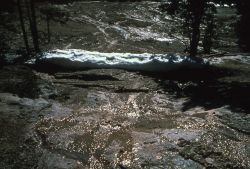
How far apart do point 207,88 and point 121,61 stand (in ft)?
11.0

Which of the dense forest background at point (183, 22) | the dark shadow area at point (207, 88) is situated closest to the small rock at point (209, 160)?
the dark shadow area at point (207, 88)

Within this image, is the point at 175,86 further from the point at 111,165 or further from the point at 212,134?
the point at 111,165

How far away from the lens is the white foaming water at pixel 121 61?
1204cm

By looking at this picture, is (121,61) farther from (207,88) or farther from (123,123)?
(123,123)

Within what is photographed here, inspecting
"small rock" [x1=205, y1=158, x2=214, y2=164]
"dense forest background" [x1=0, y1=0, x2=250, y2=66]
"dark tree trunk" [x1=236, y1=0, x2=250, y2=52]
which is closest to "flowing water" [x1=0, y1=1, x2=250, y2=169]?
"small rock" [x1=205, y1=158, x2=214, y2=164]

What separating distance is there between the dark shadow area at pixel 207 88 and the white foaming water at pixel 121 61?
0.34 meters

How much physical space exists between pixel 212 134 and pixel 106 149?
242cm

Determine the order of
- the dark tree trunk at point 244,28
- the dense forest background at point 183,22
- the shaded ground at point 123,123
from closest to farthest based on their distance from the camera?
1. the shaded ground at point 123,123
2. the dense forest background at point 183,22
3. the dark tree trunk at point 244,28

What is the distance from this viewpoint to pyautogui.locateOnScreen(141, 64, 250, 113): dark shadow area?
371 inches

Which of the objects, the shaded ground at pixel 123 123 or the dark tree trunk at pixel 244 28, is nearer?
the shaded ground at pixel 123 123

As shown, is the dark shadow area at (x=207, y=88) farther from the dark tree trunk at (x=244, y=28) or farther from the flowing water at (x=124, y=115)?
the dark tree trunk at (x=244, y=28)

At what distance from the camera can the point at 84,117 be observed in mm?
8695

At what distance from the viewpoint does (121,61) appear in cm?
1238

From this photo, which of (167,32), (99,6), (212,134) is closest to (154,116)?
(212,134)
